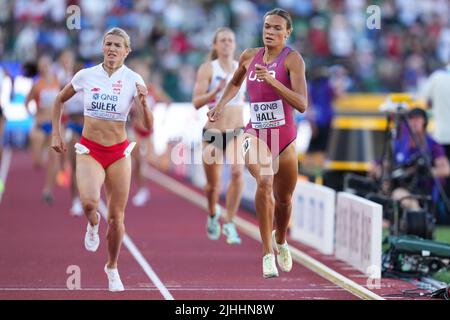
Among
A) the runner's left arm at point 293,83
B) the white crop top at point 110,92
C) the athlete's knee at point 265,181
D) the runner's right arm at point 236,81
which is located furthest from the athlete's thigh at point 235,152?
the white crop top at point 110,92

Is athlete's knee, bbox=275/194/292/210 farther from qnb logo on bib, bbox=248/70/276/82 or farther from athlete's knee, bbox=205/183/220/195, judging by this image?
athlete's knee, bbox=205/183/220/195

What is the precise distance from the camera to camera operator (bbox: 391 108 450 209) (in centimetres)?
1515

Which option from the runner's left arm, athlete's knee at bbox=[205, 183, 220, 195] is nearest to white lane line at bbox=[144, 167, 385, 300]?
athlete's knee at bbox=[205, 183, 220, 195]

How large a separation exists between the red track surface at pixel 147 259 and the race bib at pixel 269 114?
1.49 m

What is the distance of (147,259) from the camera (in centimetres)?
1388

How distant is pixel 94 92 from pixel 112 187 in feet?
2.73

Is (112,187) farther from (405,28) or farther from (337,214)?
(405,28)

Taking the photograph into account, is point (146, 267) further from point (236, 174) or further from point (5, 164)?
point (5, 164)

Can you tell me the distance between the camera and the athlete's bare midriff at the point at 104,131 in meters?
11.1

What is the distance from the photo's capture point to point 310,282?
12.3 meters

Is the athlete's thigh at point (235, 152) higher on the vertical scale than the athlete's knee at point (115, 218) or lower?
higher

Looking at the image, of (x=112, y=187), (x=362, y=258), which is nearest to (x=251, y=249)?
(x=362, y=258)

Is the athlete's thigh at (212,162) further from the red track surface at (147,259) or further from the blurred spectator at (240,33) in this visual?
the blurred spectator at (240,33)

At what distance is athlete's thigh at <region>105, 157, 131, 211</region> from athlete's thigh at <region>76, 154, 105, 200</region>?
77 mm
